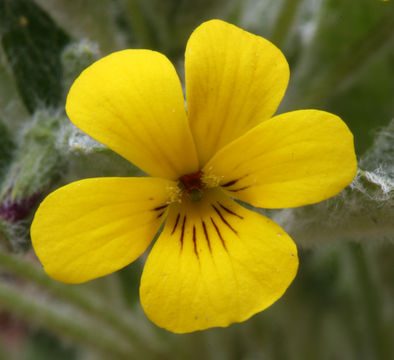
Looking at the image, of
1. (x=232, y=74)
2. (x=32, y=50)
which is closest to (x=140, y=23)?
A: (x=32, y=50)

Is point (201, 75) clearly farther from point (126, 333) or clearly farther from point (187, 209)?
point (126, 333)

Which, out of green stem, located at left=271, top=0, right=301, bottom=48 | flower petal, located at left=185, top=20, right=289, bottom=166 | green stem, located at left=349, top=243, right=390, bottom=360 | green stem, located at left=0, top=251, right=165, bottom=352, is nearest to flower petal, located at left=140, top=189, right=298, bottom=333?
Result: flower petal, located at left=185, top=20, right=289, bottom=166

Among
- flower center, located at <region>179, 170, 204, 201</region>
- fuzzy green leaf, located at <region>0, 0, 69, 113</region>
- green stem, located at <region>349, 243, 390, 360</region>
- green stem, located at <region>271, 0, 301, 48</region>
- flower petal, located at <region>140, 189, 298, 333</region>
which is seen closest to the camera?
flower petal, located at <region>140, 189, 298, 333</region>

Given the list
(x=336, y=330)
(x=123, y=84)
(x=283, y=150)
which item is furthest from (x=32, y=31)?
(x=336, y=330)

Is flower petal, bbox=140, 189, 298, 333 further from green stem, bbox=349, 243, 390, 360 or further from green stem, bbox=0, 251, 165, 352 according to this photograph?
→ green stem, bbox=349, 243, 390, 360

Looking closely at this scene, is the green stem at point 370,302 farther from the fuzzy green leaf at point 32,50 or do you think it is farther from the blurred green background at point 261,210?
the fuzzy green leaf at point 32,50

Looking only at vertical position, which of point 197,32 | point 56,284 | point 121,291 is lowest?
point 121,291
